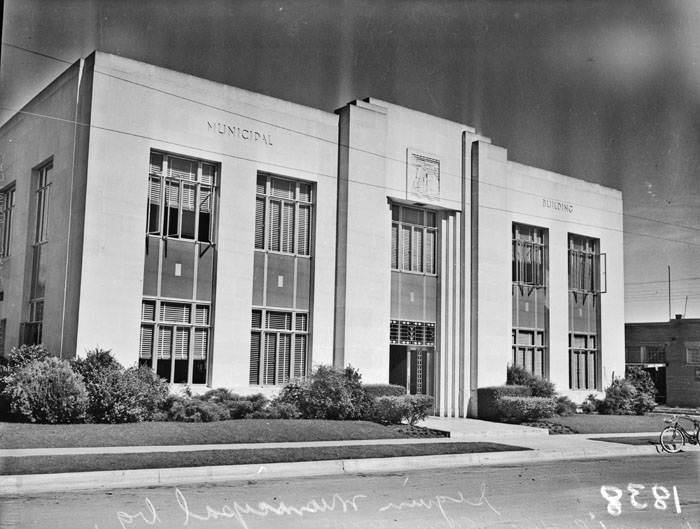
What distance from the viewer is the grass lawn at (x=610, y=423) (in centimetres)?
2722

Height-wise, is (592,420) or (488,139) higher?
(488,139)

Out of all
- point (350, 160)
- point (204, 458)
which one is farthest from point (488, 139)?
point (204, 458)

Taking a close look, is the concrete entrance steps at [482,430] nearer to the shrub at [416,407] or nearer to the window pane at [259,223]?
the shrub at [416,407]

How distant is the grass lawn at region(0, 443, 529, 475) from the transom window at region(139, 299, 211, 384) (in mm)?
7154

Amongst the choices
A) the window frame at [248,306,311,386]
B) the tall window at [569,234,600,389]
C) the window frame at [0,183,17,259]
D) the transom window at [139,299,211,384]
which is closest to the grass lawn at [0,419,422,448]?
the transom window at [139,299,211,384]

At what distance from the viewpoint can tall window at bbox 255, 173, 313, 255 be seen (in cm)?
2583

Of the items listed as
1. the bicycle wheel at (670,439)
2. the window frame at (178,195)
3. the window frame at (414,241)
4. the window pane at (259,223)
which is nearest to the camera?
the bicycle wheel at (670,439)

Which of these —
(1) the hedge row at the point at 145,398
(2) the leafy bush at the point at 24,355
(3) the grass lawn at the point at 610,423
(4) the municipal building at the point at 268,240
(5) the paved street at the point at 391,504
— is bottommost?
(3) the grass lawn at the point at 610,423

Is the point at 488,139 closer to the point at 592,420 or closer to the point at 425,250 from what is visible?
the point at 425,250

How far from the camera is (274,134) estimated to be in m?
25.8

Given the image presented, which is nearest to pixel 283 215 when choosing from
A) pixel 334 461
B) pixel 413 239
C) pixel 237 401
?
pixel 413 239

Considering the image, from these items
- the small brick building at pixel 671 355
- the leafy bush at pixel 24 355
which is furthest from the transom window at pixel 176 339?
the small brick building at pixel 671 355

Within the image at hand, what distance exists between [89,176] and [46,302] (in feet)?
13.5

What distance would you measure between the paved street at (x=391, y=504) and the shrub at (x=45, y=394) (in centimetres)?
735
